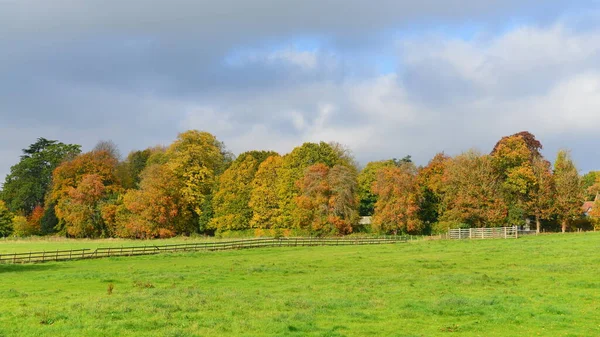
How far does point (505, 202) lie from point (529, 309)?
64076 mm

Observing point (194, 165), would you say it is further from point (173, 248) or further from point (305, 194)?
point (173, 248)

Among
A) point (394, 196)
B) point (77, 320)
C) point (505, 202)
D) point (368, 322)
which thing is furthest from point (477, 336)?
point (505, 202)

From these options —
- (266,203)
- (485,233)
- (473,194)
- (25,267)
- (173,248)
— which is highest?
(473,194)

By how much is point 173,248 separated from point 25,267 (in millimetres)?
16003

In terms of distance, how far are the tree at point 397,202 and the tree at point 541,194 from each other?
1741 cm

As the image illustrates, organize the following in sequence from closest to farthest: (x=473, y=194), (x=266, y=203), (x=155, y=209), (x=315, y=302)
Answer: (x=315, y=302) < (x=473, y=194) < (x=155, y=209) < (x=266, y=203)

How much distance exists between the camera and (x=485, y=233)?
68.0 meters

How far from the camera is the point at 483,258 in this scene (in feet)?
123

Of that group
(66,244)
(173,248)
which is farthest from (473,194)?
(66,244)

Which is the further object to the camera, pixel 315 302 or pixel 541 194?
pixel 541 194

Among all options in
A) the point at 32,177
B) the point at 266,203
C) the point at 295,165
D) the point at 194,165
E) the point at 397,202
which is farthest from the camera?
the point at 32,177

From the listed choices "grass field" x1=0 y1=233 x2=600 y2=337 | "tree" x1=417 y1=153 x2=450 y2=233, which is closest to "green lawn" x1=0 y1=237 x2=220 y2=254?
"tree" x1=417 y1=153 x2=450 y2=233

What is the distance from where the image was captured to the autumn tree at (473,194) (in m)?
73.5

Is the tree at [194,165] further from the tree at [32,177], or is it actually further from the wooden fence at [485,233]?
the wooden fence at [485,233]
